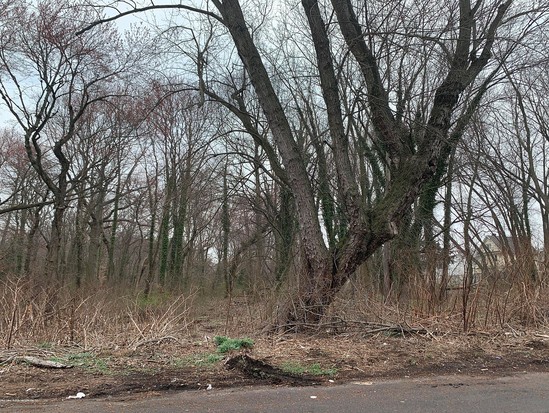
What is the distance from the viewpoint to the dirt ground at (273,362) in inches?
220

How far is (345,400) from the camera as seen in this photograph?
5.09 m

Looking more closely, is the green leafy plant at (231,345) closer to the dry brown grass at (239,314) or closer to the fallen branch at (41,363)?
the dry brown grass at (239,314)

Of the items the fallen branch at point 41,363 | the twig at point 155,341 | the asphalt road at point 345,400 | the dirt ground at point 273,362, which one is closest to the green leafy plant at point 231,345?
the dirt ground at point 273,362

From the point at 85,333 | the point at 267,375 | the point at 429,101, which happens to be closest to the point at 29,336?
the point at 85,333

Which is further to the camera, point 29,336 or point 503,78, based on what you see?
point 503,78

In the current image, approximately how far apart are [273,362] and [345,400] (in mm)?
1645

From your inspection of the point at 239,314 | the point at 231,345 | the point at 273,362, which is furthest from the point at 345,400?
the point at 239,314

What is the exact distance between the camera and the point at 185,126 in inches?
1076

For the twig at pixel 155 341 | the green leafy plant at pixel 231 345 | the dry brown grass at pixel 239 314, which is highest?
the dry brown grass at pixel 239 314

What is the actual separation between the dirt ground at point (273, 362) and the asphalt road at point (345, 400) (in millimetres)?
292

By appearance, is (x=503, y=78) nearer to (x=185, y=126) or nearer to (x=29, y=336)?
(x=29, y=336)

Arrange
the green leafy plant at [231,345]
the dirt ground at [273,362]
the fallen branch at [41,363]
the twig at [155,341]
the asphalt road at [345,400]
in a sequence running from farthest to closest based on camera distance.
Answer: the twig at [155,341]
the green leafy plant at [231,345]
the fallen branch at [41,363]
the dirt ground at [273,362]
the asphalt road at [345,400]

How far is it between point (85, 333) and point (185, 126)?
67.4 ft

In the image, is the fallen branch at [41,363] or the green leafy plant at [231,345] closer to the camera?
the fallen branch at [41,363]
